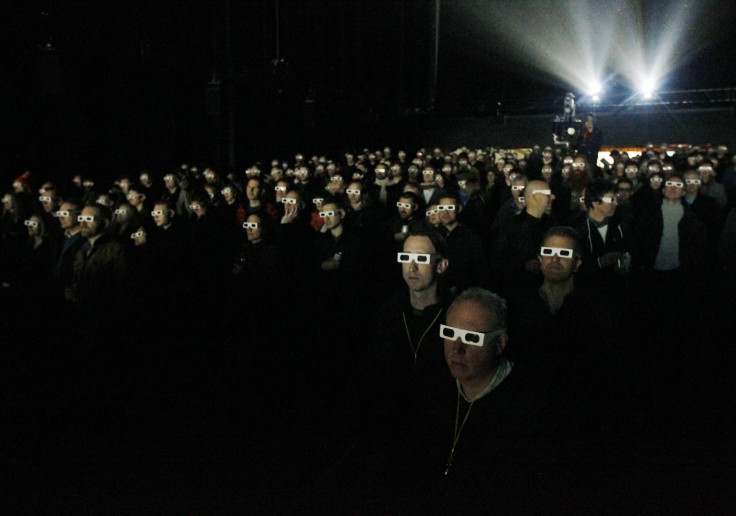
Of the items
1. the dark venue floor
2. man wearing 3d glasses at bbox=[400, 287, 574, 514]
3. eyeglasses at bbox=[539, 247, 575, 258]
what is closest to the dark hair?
eyeglasses at bbox=[539, 247, 575, 258]

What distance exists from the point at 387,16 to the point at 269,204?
56.2 feet

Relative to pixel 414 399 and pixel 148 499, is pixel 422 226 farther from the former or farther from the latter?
pixel 148 499

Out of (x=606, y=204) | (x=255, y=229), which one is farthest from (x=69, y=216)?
(x=606, y=204)

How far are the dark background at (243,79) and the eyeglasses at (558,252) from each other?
7360 mm

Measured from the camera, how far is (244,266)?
17.6 feet

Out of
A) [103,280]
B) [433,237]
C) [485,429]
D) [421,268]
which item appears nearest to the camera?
[485,429]

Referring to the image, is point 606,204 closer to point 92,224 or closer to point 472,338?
point 472,338

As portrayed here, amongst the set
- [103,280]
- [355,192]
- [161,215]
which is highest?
[355,192]

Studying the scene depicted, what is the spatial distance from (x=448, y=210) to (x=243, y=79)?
32.5 ft

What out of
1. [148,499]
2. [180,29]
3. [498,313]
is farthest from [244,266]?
[180,29]

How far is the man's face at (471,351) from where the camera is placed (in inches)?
82.9

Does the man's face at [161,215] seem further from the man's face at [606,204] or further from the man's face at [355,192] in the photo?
the man's face at [606,204]

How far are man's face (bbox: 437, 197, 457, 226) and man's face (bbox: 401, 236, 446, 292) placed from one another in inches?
71.5

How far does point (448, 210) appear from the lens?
16.3 feet
